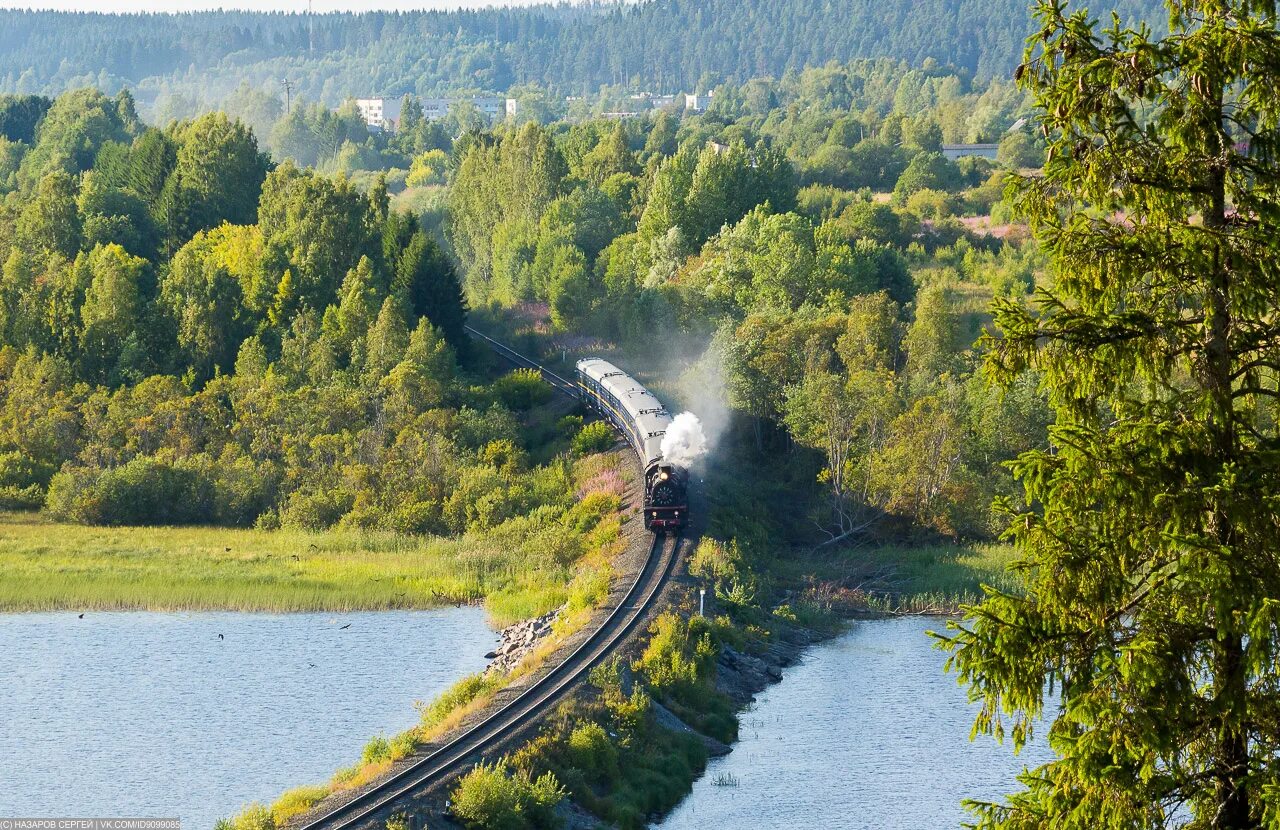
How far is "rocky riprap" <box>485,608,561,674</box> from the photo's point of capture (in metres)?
54.3

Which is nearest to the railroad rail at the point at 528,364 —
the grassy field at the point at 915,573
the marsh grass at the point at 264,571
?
the marsh grass at the point at 264,571

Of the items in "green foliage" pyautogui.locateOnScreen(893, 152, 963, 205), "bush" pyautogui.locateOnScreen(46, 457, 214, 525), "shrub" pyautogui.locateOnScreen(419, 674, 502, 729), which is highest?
"green foliage" pyautogui.locateOnScreen(893, 152, 963, 205)

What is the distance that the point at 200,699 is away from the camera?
51.4 meters

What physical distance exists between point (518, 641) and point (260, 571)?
16.2 meters

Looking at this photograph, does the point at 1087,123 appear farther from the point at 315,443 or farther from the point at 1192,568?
the point at 315,443

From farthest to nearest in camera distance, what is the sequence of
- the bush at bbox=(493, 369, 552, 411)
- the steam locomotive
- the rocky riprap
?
1. the bush at bbox=(493, 369, 552, 411)
2. the steam locomotive
3. the rocky riprap

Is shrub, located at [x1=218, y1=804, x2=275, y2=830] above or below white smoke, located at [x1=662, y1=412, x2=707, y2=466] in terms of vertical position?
below

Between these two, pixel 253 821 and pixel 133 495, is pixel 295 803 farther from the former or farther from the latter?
pixel 133 495

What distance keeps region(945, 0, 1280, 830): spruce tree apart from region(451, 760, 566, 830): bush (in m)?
19.0

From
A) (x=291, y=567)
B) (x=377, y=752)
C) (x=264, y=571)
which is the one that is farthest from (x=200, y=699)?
(x=291, y=567)

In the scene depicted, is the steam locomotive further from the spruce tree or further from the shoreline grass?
the spruce tree

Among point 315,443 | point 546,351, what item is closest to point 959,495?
point 315,443

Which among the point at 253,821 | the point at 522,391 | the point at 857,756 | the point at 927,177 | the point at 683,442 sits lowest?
the point at 253,821

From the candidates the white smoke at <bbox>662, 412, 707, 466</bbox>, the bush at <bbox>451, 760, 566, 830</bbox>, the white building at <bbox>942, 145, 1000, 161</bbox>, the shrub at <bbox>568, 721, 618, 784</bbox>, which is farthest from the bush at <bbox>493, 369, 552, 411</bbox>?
the white building at <bbox>942, 145, 1000, 161</bbox>
